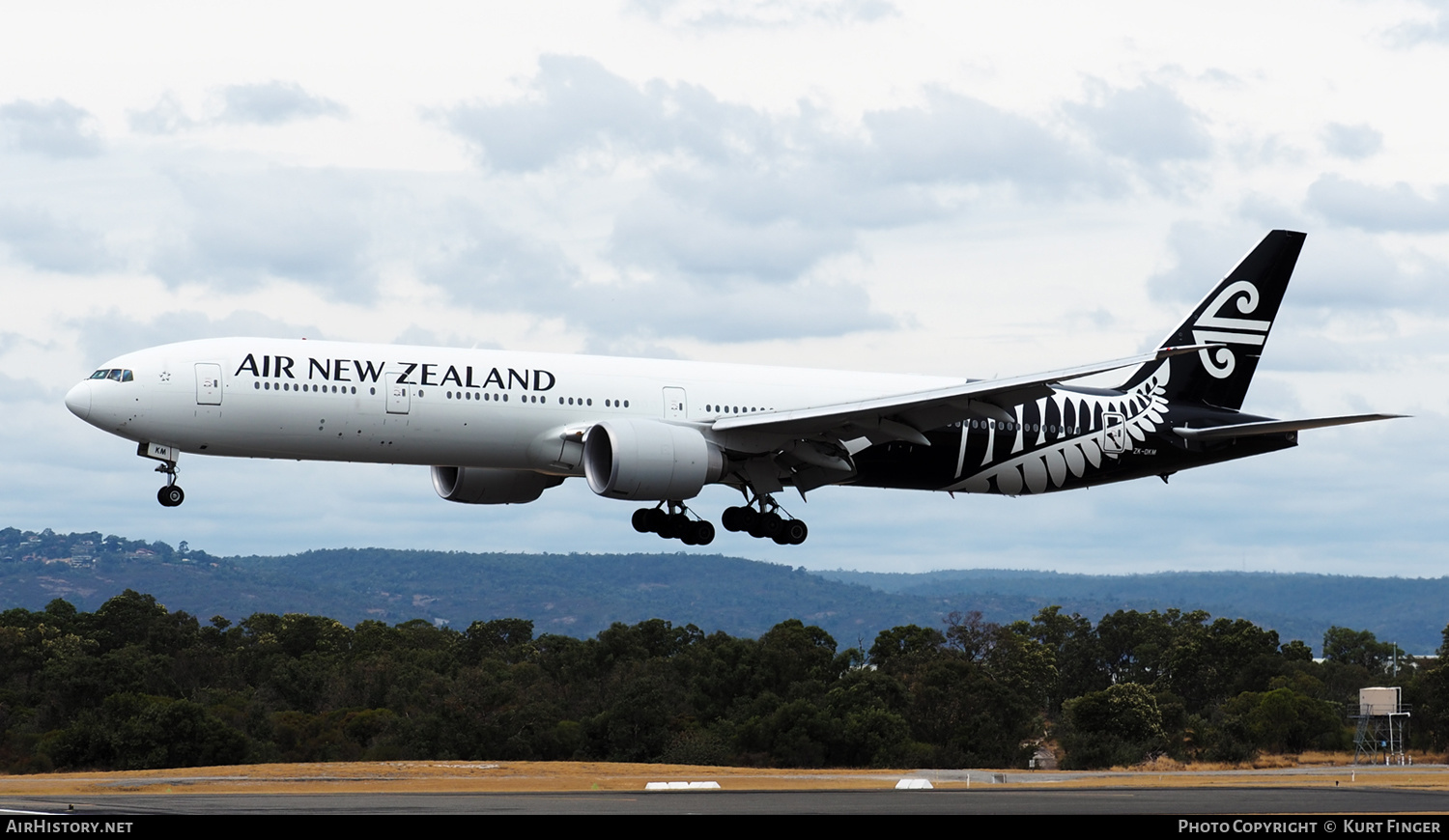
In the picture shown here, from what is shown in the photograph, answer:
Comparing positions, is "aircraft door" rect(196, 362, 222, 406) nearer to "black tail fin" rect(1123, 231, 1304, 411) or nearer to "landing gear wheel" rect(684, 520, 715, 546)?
"landing gear wheel" rect(684, 520, 715, 546)

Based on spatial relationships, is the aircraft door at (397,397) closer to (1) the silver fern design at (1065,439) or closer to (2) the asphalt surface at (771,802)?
(2) the asphalt surface at (771,802)

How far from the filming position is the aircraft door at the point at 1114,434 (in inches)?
1980

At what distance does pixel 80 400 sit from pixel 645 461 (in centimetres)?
1358

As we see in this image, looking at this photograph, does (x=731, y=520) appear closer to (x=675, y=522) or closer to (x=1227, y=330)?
(x=675, y=522)

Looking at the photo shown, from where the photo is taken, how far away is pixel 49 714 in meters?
100

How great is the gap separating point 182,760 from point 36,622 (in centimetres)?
5322

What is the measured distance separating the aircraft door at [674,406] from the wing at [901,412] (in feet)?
3.17


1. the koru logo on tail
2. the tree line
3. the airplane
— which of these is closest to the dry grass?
the airplane

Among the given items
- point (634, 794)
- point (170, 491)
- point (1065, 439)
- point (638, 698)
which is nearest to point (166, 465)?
point (170, 491)

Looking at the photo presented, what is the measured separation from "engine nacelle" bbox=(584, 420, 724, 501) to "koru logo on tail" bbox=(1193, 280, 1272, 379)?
18.8m

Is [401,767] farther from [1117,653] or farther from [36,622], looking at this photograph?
[1117,653]

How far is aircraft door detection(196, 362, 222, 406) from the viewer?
3978 centimetres

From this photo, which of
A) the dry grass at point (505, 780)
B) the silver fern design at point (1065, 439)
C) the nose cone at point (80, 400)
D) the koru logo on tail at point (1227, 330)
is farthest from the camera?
the koru logo on tail at point (1227, 330)

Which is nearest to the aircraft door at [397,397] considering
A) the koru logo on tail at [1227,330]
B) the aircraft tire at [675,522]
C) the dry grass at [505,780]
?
the aircraft tire at [675,522]
